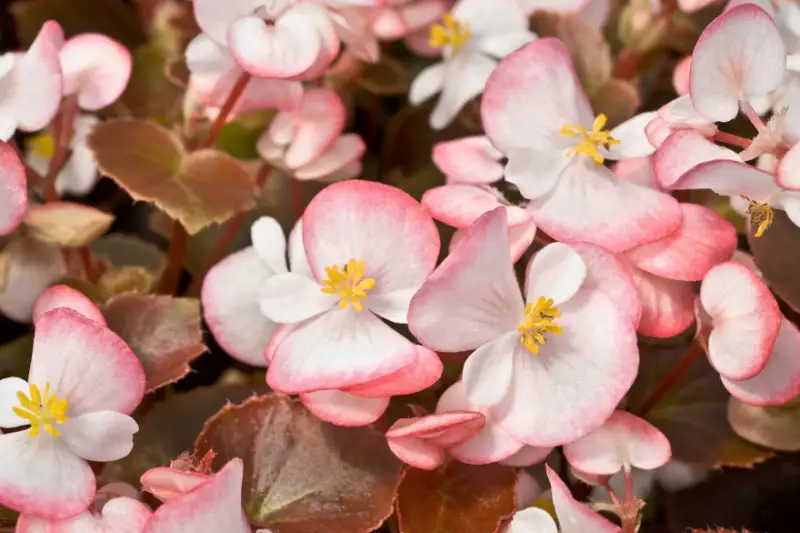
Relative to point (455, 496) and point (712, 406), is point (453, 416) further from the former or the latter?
point (712, 406)

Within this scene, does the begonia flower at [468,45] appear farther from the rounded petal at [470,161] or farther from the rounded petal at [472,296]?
the rounded petal at [472,296]

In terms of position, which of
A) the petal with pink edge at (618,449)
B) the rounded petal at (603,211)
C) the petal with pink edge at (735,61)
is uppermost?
the petal with pink edge at (735,61)

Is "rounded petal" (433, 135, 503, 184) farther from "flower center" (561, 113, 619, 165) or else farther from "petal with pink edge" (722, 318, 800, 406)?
"petal with pink edge" (722, 318, 800, 406)

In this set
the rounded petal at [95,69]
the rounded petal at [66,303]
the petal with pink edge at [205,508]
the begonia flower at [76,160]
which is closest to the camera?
the petal with pink edge at [205,508]

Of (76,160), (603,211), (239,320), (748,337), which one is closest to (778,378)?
(748,337)

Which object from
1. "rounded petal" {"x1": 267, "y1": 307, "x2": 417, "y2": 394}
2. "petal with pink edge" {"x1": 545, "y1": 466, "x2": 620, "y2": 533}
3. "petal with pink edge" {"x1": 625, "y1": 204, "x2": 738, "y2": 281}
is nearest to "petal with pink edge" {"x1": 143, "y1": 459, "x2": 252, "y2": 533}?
"rounded petal" {"x1": 267, "y1": 307, "x2": 417, "y2": 394}

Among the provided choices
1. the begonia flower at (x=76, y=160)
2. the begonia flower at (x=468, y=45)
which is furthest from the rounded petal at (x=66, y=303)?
the begonia flower at (x=468, y=45)
